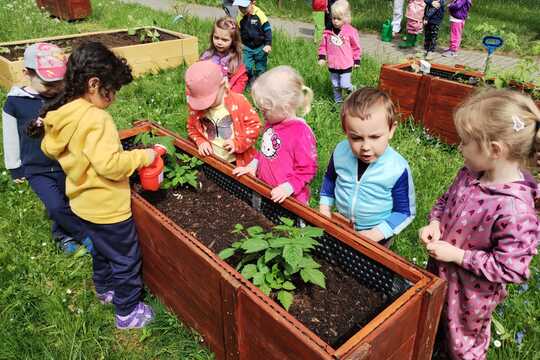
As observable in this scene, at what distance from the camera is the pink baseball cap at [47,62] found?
2576 mm

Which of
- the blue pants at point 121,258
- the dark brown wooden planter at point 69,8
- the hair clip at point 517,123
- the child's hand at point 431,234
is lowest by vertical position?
the blue pants at point 121,258

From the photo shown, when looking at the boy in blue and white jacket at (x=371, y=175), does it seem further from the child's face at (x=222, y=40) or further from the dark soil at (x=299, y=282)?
the child's face at (x=222, y=40)

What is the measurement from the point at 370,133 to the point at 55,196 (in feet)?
7.19

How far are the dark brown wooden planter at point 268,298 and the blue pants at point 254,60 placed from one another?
397 centimetres

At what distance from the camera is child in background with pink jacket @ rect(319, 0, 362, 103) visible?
5.52 meters

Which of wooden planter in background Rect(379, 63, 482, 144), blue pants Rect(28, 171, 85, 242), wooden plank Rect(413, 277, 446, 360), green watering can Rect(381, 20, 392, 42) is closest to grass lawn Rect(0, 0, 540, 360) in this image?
wooden planter in background Rect(379, 63, 482, 144)

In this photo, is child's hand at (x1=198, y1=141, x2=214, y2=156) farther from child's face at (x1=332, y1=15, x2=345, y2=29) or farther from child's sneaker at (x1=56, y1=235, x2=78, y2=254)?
child's face at (x1=332, y1=15, x2=345, y2=29)

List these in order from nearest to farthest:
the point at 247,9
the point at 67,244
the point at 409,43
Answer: the point at 67,244, the point at 247,9, the point at 409,43

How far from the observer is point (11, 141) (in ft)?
10.1

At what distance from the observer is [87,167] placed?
2328 mm

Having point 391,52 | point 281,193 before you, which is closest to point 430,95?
point 281,193

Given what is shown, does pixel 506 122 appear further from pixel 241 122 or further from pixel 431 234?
pixel 241 122

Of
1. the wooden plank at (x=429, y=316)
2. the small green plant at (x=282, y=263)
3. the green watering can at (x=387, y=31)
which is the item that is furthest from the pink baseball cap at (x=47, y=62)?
the green watering can at (x=387, y=31)

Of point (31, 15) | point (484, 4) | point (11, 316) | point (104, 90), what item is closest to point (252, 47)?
point (104, 90)
